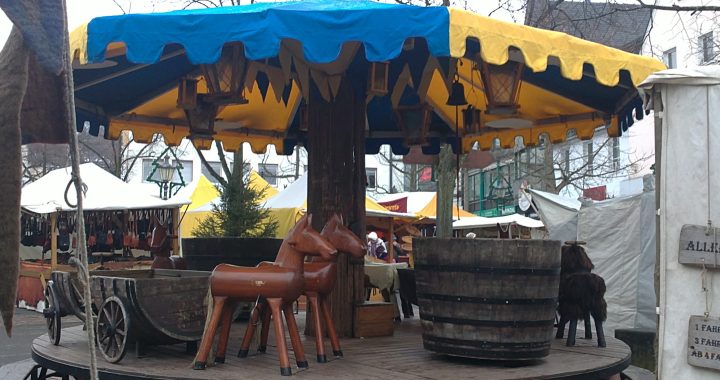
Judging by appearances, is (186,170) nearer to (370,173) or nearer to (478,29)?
(370,173)

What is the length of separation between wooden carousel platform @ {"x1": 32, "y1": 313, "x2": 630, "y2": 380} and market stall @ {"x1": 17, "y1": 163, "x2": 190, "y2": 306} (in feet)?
43.7

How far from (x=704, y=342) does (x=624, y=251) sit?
30.5 ft

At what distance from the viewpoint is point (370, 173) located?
2140 inches

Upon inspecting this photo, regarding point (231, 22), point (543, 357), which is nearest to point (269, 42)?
point (231, 22)

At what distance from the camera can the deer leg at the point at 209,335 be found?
5289 mm

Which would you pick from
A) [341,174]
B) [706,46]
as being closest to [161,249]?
[341,174]

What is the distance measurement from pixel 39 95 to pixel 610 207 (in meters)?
12.9

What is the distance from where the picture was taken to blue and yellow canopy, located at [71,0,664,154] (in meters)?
5.11

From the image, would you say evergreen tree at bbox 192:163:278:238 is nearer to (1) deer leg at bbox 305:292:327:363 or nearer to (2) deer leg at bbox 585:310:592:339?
(2) deer leg at bbox 585:310:592:339

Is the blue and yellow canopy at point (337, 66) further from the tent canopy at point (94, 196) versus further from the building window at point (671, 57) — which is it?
the building window at point (671, 57)

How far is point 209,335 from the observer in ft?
17.5

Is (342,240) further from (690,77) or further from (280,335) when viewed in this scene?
(690,77)

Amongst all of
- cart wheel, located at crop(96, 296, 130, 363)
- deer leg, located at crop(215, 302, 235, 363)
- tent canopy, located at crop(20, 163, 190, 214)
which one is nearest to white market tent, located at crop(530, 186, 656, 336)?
deer leg, located at crop(215, 302, 235, 363)

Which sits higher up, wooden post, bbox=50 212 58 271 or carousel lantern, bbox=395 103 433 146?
carousel lantern, bbox=395 103 433 146
